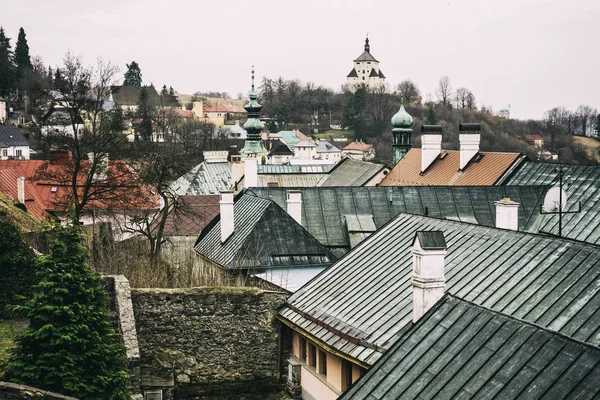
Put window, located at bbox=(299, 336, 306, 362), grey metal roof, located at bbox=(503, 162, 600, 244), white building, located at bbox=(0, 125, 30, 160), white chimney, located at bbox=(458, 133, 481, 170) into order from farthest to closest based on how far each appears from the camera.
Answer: white building, located at bbox=(0, 125, 30, 160)
white chimney, located at bbox=(458, 133, 481, 170)
grey metal roof, located at bbox=(503, 162, 600, 244)
window, located at bbox=(299, 336, 306, 362)

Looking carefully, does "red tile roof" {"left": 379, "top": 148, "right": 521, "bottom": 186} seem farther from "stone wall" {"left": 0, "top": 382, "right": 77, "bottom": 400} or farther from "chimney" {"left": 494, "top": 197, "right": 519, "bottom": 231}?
"stone wall" {"left": 0, "top": 382, "right": 77, "bottom": 400}

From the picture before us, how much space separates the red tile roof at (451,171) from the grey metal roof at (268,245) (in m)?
9.70

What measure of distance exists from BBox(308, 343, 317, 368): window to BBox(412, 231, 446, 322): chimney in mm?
5096

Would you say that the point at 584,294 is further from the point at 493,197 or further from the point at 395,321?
the point at 493,197

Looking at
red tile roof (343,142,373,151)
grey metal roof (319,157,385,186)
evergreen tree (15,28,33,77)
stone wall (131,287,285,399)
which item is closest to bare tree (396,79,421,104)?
red tile roof (343,142,373,151)

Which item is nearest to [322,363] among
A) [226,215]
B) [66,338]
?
[66,338]

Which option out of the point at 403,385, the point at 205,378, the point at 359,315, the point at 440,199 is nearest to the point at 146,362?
the point at 205,378

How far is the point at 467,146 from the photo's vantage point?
3275 cm

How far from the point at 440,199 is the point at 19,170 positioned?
26916mm

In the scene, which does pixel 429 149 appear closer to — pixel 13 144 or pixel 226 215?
pixel 226 215

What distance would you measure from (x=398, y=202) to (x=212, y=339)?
1060cm

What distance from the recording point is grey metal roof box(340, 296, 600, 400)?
25.8 feet

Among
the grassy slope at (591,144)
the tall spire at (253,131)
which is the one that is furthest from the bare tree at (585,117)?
the tall spire at (253,131)

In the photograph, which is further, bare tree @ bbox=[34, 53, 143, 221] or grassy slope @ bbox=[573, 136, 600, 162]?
grassy slope @ bbox=[573, 136, 600, 162]
